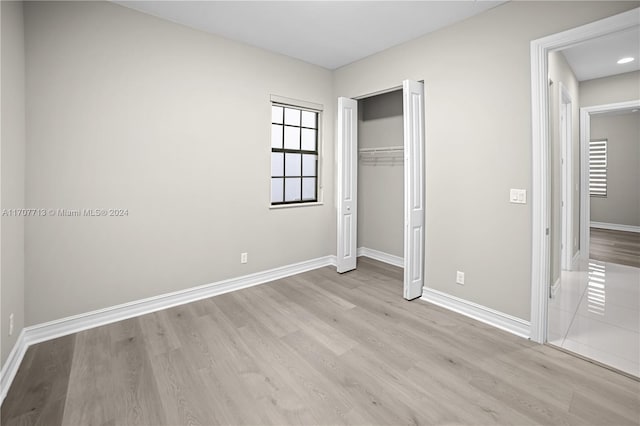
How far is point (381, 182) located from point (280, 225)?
179cm

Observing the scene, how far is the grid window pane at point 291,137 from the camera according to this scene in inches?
158

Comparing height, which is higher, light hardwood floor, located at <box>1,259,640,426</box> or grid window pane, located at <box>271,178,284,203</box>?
grid window pane, located at <box>271,178,284,203</box>

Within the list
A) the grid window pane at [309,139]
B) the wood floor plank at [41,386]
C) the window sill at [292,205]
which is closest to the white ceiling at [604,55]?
the grid window pane at [309,139]

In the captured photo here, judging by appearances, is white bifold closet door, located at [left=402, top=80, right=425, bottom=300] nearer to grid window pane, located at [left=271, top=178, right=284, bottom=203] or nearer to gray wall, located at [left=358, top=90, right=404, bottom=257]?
gray wall, located at [left=358, top=90, right=404, bottom=257]

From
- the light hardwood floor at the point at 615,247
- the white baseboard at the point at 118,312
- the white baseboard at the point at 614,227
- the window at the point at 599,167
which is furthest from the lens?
the window at the point at 599,167

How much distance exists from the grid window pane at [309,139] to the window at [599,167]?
7.01 meters

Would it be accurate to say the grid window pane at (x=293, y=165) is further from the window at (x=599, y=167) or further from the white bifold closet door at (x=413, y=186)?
the window at (x=599, y=167)

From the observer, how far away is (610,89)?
4.26m

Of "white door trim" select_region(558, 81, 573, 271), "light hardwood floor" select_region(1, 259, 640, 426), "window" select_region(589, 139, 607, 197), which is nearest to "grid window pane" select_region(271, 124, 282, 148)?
"light hardwood floor" select_region(1, 259, 640, 426)

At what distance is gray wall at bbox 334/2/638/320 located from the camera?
8.03ft

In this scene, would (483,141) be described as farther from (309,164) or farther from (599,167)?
(599,167)

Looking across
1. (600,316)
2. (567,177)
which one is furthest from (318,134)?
(600,316)

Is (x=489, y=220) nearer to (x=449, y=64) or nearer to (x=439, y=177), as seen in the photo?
(x=439, y=177)

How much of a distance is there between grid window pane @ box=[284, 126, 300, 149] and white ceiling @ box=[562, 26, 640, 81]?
315 cm
